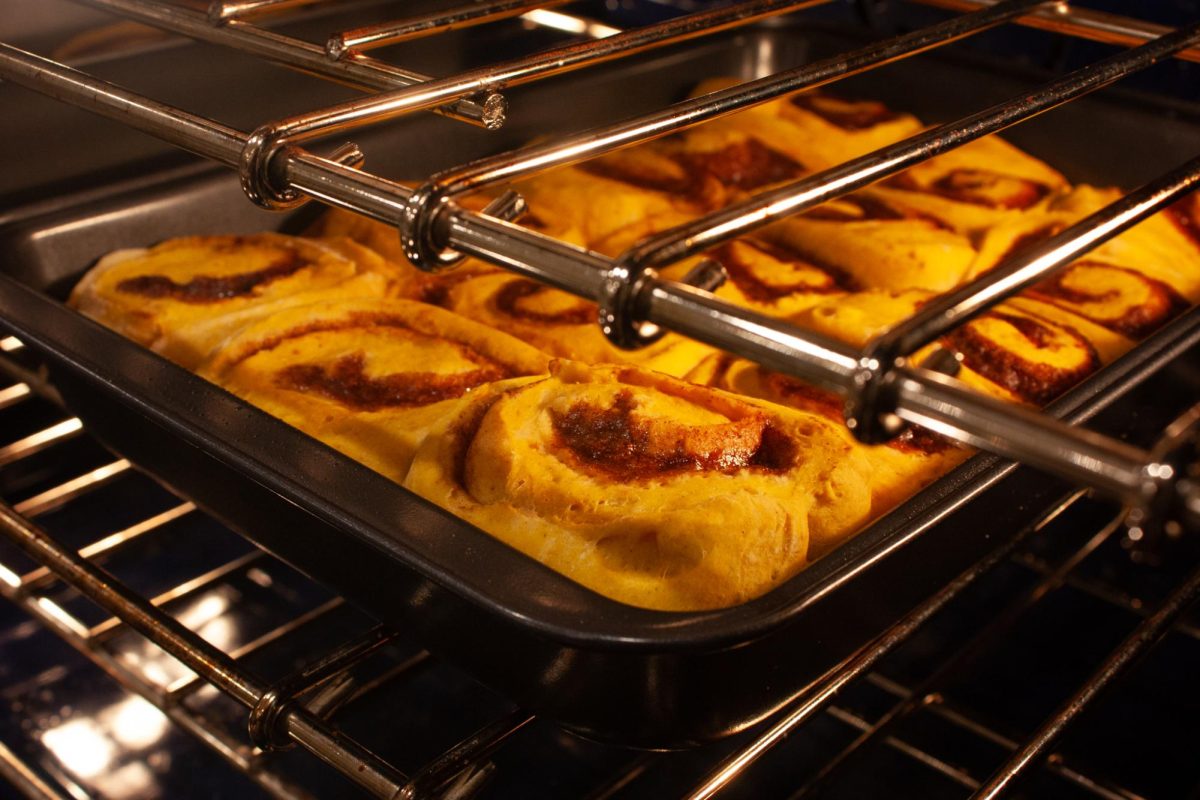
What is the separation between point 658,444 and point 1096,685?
44 centimetres

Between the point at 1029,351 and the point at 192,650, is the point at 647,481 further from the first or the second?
the point at 1029,351

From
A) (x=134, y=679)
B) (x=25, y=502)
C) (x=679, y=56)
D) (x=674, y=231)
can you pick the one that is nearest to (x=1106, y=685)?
(x=674, y=231)

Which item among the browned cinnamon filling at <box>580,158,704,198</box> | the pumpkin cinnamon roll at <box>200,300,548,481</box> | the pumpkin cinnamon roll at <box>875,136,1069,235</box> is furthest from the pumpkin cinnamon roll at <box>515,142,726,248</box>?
the pumpkin cinnamon roll at <box>200,300,548,481</box>

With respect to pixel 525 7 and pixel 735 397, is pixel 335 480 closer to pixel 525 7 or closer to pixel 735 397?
pixel 735 397

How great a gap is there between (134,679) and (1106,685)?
0.97 metres

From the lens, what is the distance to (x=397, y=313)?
1258mm

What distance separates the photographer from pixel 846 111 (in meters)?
1.89

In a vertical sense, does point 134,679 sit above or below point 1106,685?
below

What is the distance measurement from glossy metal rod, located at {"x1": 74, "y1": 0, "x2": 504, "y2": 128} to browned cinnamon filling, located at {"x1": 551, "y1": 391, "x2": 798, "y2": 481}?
0.84 ft

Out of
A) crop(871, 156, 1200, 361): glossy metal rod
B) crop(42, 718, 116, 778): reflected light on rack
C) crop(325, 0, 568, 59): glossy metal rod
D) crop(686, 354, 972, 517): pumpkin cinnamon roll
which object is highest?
crop(325, 0, 568, 59): glossy metal rod

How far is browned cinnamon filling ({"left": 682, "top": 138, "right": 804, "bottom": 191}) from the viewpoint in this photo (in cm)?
173

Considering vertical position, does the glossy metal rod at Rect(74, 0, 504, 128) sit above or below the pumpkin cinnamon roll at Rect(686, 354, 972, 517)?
above

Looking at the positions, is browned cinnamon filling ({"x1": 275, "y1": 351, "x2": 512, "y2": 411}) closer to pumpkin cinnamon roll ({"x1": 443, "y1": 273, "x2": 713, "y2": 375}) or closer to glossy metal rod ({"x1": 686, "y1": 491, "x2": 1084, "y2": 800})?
pumpkin cinnamon roll ({"x1": 443, "y1": 273, "x2": 713, "y2": 375})

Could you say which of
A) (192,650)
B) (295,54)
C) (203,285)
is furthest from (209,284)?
(192,650)
